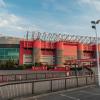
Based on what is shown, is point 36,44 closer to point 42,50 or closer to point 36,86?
point 42,50

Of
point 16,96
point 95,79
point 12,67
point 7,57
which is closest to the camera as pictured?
point 16,96

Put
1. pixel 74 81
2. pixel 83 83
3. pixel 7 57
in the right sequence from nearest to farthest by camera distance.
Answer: pixel 74 81 → pixel 83 83 → pixel 7 57

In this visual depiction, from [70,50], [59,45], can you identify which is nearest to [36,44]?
[59,45]

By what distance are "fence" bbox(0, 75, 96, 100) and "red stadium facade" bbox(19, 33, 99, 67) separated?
6896cm

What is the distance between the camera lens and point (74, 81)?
76.4ft

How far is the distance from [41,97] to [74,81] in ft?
22.6

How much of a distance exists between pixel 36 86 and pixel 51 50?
82.6 m

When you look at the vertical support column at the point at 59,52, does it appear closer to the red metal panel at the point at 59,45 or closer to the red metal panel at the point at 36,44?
the red metal panel at the point at 59,45

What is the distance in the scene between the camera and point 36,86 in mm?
18062

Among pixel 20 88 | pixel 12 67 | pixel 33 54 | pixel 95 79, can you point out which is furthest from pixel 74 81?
pixel 33 54

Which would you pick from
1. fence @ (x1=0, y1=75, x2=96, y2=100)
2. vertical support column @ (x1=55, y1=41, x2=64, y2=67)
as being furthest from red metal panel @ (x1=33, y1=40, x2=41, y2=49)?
fence @ (x1=0, y1=75, x2=96, y2=100)

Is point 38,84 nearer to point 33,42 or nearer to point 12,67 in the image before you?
point 12,67

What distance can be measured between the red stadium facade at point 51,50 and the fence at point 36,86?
226 ft

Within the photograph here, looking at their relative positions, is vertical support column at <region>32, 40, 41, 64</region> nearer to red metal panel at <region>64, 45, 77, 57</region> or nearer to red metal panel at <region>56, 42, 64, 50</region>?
red metal panel at <region>56, 42, 64, 50</region>
